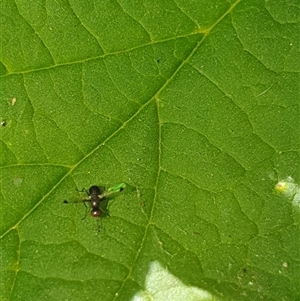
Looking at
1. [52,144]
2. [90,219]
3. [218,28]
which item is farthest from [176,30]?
[90,219]

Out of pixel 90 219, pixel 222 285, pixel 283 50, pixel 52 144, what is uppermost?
pixel 283 50

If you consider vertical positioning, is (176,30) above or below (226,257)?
above

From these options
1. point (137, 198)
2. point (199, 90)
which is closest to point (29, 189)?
point (137, 198)

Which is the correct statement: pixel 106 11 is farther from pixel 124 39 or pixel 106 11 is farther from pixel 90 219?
pixel 90 219

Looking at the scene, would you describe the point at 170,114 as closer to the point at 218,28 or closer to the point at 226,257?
the point at 218,28

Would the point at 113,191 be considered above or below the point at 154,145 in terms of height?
below

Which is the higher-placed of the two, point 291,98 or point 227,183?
point 291,98
